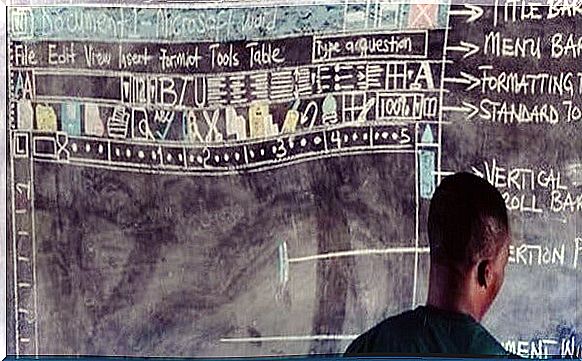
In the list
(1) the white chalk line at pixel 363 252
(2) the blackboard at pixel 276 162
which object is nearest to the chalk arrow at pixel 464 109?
(2) the blackboard at pixel 276 162

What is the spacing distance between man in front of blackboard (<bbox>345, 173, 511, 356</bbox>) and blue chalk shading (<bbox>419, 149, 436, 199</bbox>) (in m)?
0.02

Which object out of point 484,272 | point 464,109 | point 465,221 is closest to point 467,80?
point 464,109

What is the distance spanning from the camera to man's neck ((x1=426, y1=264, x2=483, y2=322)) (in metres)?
2.36

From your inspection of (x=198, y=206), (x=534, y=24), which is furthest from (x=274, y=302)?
(x=534, y=24)

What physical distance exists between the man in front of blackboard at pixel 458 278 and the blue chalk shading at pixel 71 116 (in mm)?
748

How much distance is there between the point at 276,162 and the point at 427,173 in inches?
12.5

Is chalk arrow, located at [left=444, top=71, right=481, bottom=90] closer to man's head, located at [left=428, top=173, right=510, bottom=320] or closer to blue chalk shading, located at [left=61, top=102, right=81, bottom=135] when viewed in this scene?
man's head, located at [left=428, top=173, right=510, bottom=320]

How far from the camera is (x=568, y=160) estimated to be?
2.33 meters

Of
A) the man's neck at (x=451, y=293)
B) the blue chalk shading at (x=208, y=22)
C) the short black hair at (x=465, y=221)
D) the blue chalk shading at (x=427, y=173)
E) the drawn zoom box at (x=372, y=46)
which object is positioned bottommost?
the man's neck at (x=451, y=293)

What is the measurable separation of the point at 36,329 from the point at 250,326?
0.46 meters

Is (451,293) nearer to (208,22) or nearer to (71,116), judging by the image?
(208,22)

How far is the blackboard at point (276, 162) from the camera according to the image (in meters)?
2.32

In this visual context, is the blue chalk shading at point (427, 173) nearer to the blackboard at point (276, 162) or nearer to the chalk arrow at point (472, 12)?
the blackboard at point (276, 162)

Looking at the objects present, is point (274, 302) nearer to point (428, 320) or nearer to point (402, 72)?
point (428, 320)
